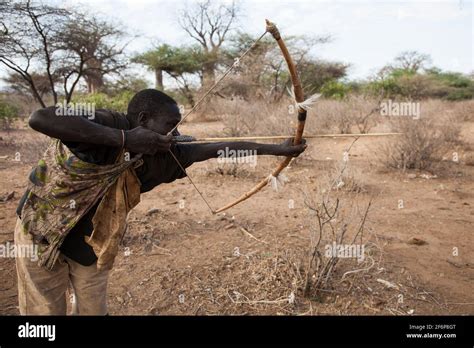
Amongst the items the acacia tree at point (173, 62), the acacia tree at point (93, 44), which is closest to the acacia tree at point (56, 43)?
the acacia tree at point (93, 44)

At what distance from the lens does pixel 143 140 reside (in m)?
1.72

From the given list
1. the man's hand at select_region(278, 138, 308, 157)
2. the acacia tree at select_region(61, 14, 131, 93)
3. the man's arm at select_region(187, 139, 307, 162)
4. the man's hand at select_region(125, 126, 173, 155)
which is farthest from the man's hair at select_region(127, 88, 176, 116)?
the acacia tree at select_region(61, 14, 131, 93)

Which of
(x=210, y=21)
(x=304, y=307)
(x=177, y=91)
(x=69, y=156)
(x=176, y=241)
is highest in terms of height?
(x=210, y=21)

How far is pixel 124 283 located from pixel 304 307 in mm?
1534

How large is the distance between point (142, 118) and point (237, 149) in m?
0.62

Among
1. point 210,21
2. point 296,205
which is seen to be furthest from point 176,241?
point 210,21

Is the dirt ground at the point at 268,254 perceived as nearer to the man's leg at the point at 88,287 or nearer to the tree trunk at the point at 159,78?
the man's leg at the point at 88,287

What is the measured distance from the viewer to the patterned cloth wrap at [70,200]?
178 centimetres

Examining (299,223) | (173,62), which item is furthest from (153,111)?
(173,62)

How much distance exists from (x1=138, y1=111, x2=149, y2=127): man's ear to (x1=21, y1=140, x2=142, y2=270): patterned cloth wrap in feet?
0.55

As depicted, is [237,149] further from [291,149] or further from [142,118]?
[142,118]

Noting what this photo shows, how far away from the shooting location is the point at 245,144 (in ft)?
7.71
